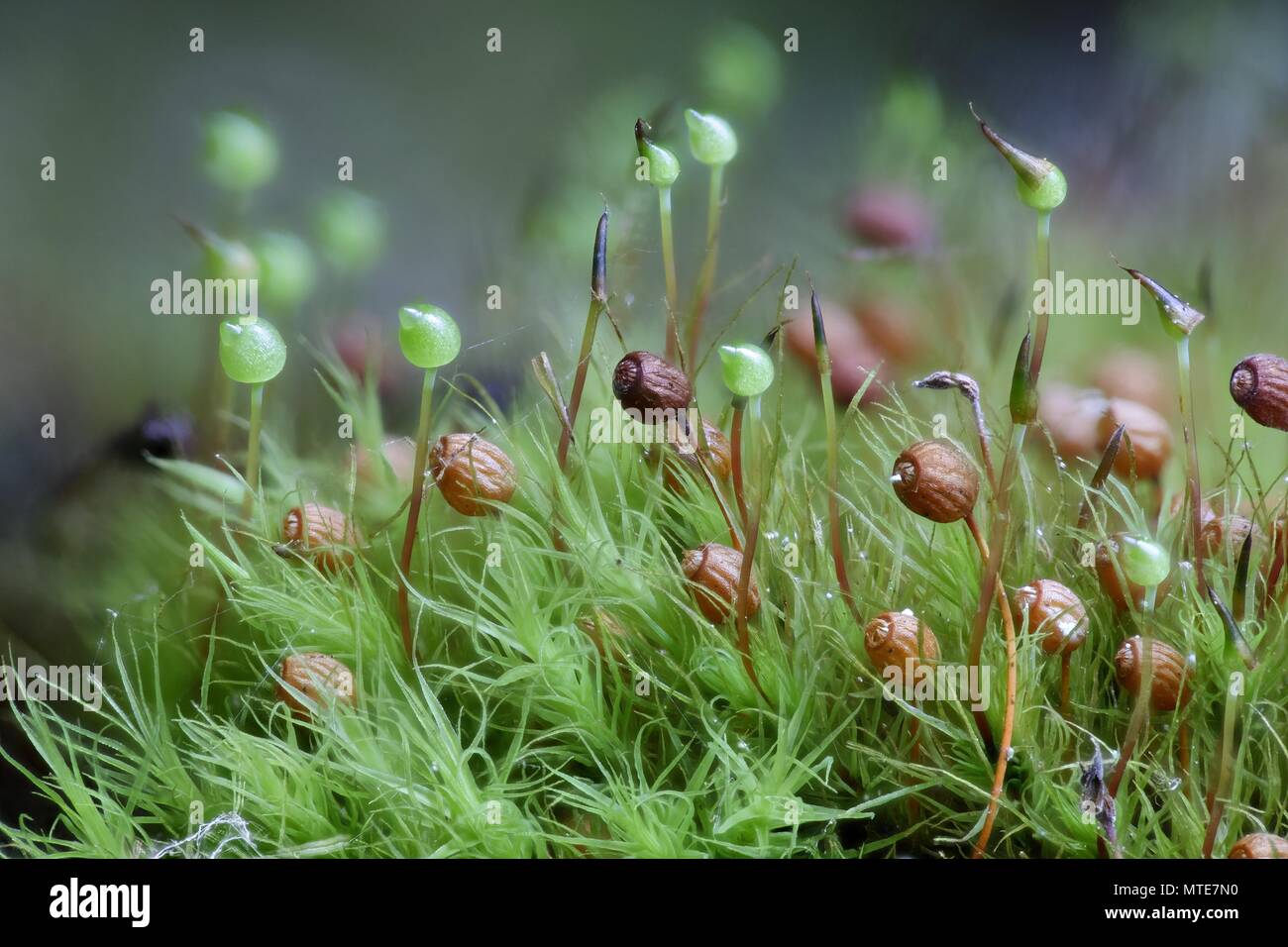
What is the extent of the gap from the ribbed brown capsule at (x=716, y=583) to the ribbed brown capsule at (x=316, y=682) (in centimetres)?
22

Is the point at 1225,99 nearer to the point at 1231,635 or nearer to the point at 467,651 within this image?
the point at 1231,635

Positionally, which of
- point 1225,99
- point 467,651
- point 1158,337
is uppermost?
point 1225,99

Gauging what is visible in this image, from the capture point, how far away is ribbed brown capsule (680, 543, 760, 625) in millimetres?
649

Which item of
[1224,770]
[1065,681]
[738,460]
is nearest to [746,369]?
[738,460]

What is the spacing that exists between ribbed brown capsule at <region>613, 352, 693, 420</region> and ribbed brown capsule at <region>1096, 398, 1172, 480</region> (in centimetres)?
28

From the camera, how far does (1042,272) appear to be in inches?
28.6

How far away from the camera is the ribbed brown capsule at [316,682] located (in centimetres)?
67

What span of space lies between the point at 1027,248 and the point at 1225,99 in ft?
0.57

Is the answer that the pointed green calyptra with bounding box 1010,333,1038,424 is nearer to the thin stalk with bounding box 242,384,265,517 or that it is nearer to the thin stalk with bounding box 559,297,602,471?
the thin stalk with bounding box 559,297,602,471

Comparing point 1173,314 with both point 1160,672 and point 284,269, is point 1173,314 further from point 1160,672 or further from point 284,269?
point 284,269

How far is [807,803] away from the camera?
669 millimetres

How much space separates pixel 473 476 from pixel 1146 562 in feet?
1.31

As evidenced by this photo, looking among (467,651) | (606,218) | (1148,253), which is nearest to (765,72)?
(606,218)

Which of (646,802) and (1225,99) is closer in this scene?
(646,802)
